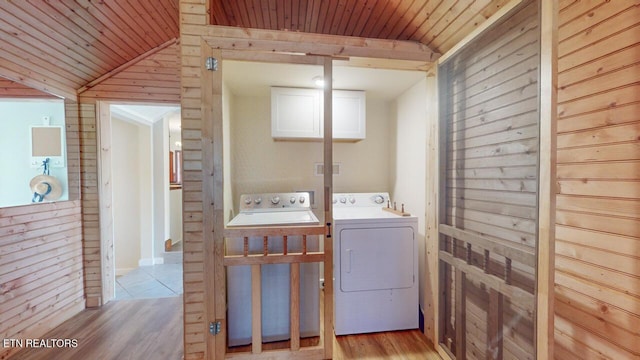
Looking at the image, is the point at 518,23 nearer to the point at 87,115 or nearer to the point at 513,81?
the point at 513,81

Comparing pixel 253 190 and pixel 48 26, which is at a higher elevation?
pixel 48 26

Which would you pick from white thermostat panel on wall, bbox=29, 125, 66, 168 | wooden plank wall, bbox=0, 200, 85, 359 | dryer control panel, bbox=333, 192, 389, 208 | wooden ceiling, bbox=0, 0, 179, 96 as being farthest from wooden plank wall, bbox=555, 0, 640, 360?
white thermostat panel on wall, bbox=29, 125, 66, 168

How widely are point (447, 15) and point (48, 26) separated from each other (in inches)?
113

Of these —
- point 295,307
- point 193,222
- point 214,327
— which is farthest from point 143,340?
point 295,307

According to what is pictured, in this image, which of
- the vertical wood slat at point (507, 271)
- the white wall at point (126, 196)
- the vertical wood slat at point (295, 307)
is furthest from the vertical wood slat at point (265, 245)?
the white wall at point (126, 196)

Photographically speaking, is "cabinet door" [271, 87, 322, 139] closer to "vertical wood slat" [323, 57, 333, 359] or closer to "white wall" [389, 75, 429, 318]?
"vertical wood slat" [323, 57, 333, 359]

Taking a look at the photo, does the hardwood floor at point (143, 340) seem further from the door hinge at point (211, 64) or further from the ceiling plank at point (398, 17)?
the ceiling plank at point (398, 17)

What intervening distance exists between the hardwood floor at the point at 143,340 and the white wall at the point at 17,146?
121cm

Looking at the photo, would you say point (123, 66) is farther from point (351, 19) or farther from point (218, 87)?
point (351, 19)

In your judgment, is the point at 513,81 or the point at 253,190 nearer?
the point at 513,81

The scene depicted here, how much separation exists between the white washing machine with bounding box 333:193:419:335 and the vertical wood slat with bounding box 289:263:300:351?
374 millimetres

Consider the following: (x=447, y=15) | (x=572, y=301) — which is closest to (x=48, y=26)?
(x=447, y=15)

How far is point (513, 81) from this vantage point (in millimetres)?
1268

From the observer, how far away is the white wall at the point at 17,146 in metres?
1.99
